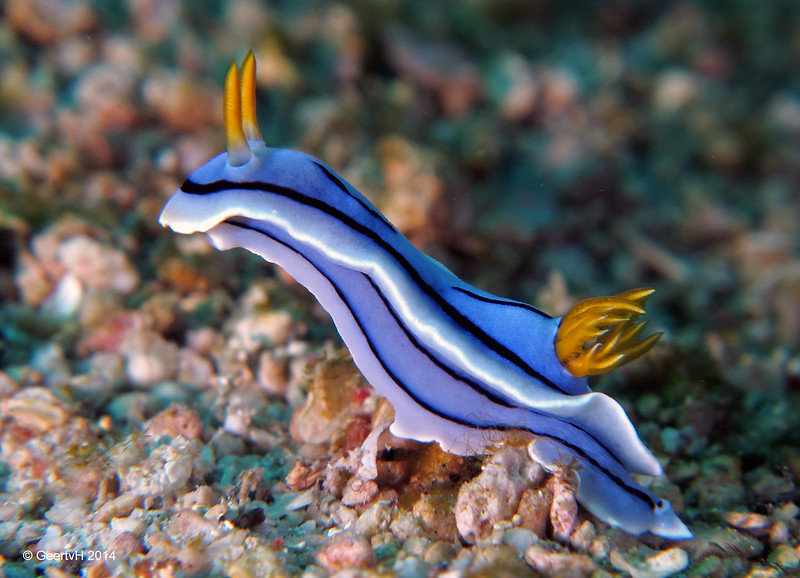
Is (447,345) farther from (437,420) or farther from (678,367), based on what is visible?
(678,367)

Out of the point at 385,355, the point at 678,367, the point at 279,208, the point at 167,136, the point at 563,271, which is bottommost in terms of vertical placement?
the point at 385,355

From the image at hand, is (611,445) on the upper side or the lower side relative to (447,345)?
lower

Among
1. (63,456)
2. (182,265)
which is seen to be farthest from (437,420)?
(182,265)

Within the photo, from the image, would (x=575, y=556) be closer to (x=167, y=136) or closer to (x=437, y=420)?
(x=437, y=420)

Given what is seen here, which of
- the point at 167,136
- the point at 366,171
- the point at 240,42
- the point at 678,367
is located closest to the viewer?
the point at 678,367

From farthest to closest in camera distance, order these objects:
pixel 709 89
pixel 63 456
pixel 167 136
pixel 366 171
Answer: pixel 709 89
pixel 167 136
pixel 366 171
pixel 63 456

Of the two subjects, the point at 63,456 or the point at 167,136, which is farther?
the point at 167,136
